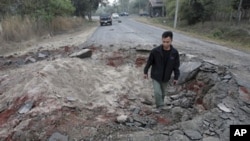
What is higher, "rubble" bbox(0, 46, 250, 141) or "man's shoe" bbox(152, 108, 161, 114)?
"rubble" bbox(0, 46, 250, 141)

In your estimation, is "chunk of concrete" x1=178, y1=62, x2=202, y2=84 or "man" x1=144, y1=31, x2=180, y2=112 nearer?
"man" x1=144, y1=31, x2=180, y2=112

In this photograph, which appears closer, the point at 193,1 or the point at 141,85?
the point at 141,85

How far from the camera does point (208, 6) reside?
84.8 feet

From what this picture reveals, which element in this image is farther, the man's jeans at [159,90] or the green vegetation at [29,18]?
the green vegetation at [29,18]

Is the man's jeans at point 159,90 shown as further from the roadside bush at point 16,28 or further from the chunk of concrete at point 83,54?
the roadside bush at point 16,28

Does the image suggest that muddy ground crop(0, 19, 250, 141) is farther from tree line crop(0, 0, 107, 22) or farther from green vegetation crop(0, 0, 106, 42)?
tree line crop(0, 0, 107, 22)

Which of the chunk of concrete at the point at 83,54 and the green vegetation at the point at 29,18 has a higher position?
the green vegetation at the point at 29,18

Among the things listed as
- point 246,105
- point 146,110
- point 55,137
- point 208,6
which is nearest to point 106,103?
point 146,110

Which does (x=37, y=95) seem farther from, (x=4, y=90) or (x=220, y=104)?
(x=220, y=104)

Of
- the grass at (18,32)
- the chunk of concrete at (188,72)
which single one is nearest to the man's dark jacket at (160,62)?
the chunk of concrete at (188,72)

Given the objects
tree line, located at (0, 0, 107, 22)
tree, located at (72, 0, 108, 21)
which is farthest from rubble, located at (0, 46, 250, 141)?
tree, located at (72, 0, 108, 21)

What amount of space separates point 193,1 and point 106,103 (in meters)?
23.8

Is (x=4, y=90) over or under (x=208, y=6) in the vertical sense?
under

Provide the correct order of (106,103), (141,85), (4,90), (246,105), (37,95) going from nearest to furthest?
(246,105) < (37,95) < (106,103) < (4,90) < (141,85)
